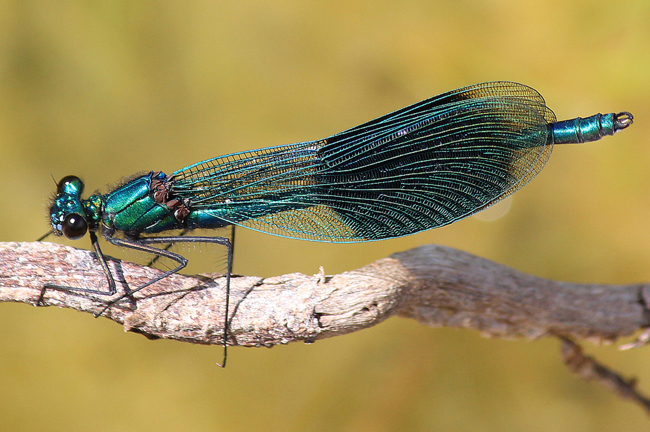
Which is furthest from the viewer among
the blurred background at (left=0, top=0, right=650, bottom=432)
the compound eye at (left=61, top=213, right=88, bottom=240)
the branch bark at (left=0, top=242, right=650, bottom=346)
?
the blurred background at (left=0, top=0, right=650, bottom=432)

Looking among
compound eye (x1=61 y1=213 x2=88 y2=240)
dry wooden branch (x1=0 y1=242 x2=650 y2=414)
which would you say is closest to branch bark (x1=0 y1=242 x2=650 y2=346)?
dry wooden branch (x1=0 y1=242 x2=650 y2=414)

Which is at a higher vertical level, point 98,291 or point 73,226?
point 73,226

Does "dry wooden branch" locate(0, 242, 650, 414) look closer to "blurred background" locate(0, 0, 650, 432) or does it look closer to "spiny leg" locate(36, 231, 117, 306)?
"spiny leg" locate(36, 231, 117, 306)

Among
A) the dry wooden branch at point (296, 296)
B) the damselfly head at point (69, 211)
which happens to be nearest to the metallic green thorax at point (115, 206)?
the damselfly head at point (69, 211)

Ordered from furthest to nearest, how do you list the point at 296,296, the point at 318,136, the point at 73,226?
1. the point at 318,136
2. the point at 73,226
3. the point at 296,296

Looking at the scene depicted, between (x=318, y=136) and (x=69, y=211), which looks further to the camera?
(x=318, y=136)

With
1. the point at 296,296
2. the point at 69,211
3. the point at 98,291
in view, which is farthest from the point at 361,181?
the point at 69,211

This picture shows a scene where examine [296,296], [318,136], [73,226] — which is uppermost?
[318,136]

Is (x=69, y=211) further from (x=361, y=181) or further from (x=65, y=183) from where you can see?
(x=361, y=181)
